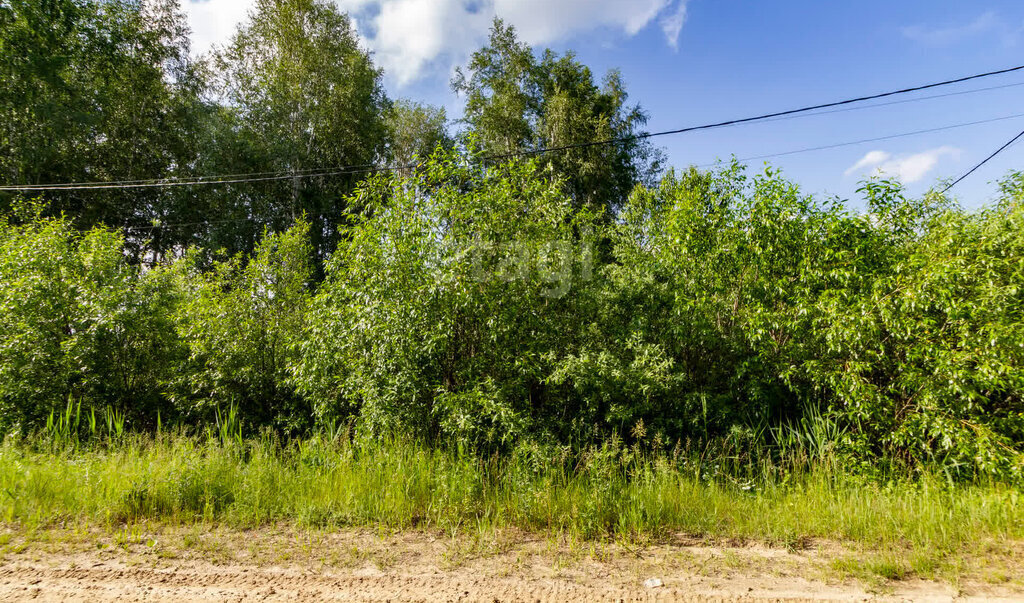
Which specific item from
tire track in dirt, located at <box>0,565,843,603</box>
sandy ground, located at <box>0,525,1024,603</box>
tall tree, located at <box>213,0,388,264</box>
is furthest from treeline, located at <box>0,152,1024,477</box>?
tall tree, located at <box>213,0,388,264</box>

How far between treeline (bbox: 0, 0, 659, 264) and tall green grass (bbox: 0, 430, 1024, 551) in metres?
16.2

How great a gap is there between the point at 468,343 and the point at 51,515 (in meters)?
3.85

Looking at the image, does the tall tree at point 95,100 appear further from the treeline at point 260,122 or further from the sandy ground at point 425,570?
the sandy ground at point 425,570

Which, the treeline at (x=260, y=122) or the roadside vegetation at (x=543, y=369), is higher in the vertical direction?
the treeline at (x=260, y=122)

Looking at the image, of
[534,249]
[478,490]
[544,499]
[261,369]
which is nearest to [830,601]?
[544,499]

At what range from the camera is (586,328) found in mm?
5953

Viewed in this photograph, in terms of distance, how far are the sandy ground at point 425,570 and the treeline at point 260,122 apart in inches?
682

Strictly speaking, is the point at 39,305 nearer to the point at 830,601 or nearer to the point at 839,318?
the point at 830,601

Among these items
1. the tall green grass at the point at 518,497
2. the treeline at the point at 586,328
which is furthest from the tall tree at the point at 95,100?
the tall green grass at the point at 518,497

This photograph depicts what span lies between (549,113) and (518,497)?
65.6 ft

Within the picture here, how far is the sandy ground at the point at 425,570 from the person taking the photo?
2904mm

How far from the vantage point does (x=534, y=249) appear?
5559 millimetres

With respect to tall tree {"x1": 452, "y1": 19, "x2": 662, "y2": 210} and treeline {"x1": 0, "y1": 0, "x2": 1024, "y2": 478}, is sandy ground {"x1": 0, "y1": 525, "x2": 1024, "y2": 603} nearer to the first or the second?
treeline {"x1": 0, "y1": 0, "x2": 1024, "y2": 478}

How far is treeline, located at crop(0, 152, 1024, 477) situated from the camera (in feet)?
15.5
